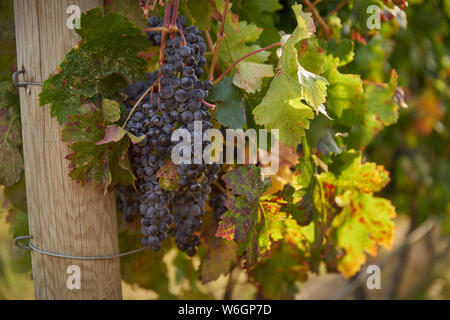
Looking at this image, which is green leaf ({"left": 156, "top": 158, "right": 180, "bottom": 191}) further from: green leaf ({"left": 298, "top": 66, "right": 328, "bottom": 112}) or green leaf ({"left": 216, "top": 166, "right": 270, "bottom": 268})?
green leaf ({"left": 298, "top": 66, "right": 328, "bottom": 112})

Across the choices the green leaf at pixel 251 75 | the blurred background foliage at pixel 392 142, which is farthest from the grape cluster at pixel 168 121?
the blurred background foliage at pixel 392 142

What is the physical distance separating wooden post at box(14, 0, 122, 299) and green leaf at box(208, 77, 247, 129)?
1.28 ft

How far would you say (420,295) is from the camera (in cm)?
363

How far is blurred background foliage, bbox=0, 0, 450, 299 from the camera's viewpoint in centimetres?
128

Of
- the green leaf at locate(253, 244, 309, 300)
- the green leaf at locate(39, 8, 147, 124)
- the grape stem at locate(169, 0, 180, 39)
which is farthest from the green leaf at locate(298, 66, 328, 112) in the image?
the green leaf at locate(253, 244, 309, 300)

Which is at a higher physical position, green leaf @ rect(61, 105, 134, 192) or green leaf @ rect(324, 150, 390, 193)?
green leaf @ rect(61, 105, 134, 192)

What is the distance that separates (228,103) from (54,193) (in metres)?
0.51

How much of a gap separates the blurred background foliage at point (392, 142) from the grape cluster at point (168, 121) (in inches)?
8.1

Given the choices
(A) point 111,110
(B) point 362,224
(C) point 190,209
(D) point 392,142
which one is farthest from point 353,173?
(D) point 392,142

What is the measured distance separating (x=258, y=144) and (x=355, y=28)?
2.01 ft

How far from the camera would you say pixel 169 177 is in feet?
3.07

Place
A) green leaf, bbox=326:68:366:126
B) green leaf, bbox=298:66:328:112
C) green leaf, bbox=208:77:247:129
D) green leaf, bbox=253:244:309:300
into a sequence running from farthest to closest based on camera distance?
green leaf, bbox=253:244:309:300
green leaf, bbox=326:68:366:126
green leaf, bbox=208:77:247:129
green leaf, bbox=298:66:328:112

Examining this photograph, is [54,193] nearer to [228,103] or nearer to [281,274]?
[228,103]
